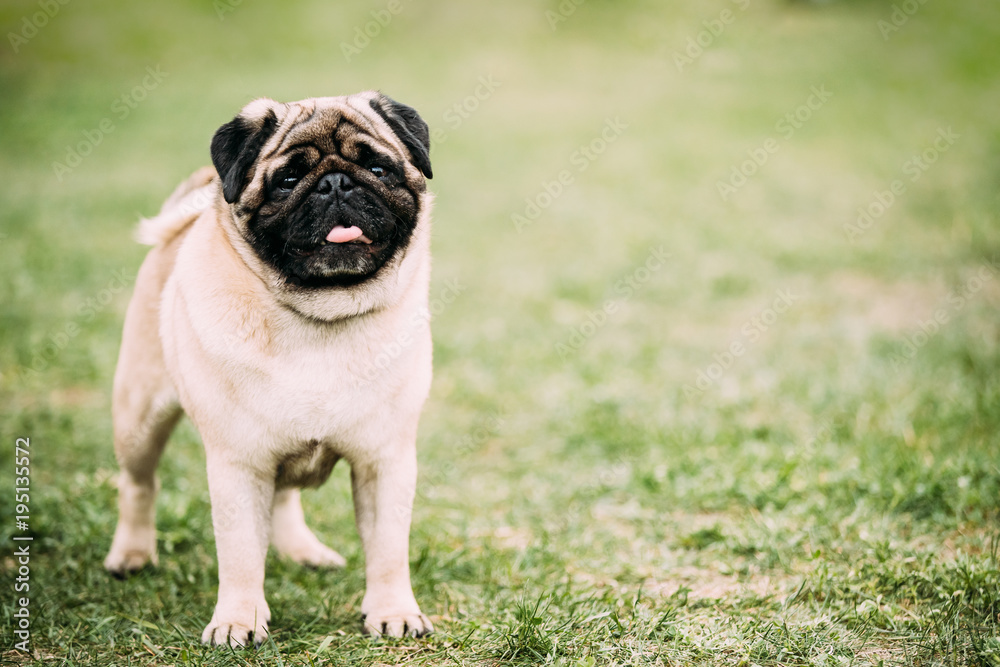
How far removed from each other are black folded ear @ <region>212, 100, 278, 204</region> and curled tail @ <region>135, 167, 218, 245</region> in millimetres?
495

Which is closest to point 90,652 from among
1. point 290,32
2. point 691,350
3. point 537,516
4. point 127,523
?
point 127,523

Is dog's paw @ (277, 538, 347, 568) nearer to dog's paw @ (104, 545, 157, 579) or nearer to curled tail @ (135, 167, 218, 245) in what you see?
dog's paw @ (104, 545, 157, 579)

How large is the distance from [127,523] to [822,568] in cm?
317

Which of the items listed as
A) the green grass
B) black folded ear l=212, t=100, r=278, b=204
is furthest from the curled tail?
the green grass

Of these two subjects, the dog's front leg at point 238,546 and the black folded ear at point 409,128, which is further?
the black folded ear at point 409,128

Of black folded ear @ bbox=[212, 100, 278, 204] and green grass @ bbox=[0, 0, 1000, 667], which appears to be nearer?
black folded ear @ bbox=[212, 100, 278, 204]

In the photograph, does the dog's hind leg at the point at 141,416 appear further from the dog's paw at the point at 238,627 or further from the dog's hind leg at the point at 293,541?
the dog's paw at the point at 238,627

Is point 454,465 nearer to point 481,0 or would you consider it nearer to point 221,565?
point 221,565

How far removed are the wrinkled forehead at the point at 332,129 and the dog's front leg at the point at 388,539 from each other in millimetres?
1191

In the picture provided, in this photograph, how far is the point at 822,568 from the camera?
11.7 feet

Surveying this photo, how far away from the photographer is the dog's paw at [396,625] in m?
3.24

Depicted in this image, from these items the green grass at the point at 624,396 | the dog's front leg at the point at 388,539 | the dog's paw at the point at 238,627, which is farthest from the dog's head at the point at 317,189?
the green grass at the point at 624,396

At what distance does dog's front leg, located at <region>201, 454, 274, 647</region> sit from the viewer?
3146 millimetres

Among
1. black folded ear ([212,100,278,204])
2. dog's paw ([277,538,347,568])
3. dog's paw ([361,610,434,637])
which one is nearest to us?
A: black folded ear ([212,100,278,204])
